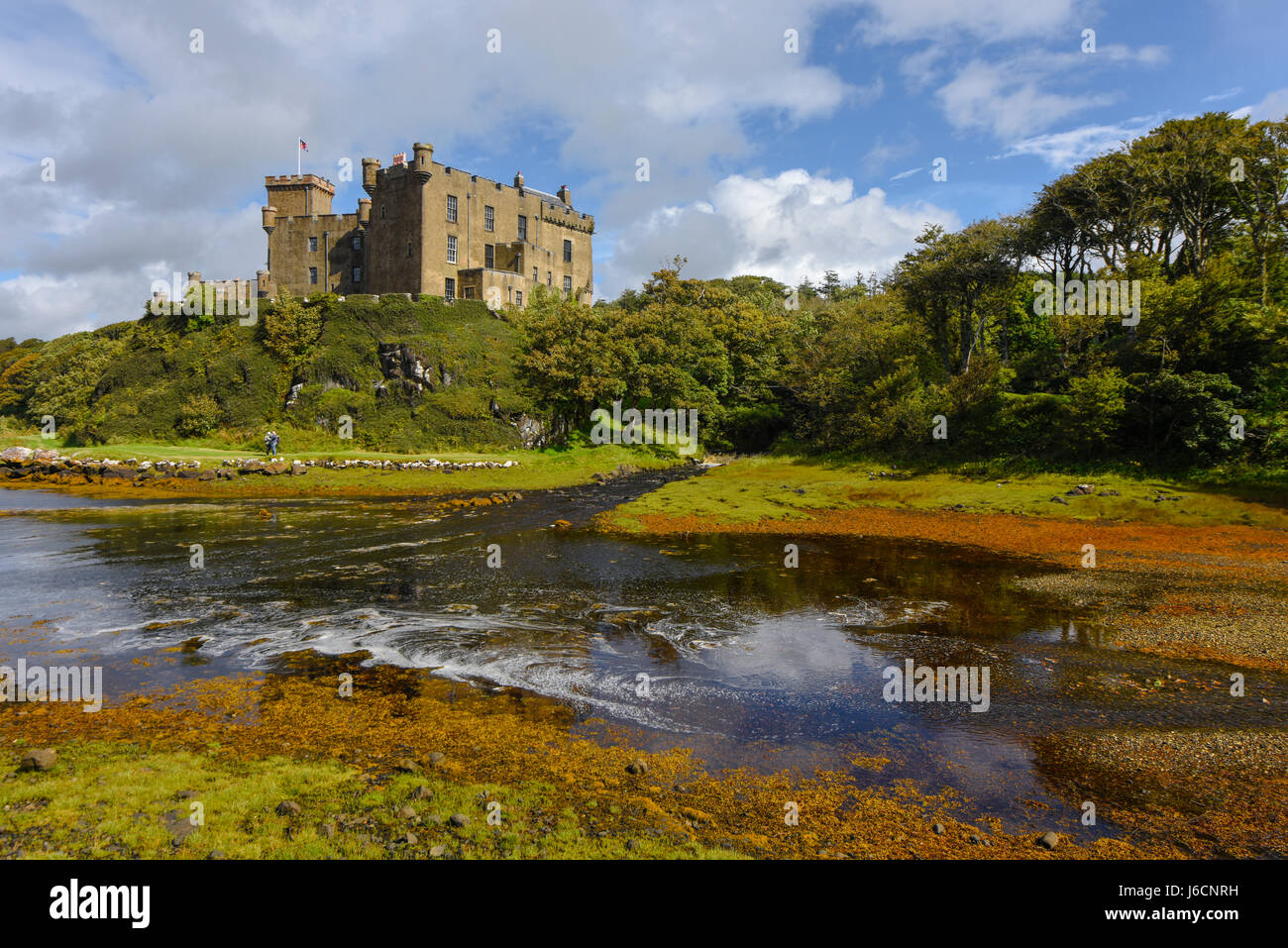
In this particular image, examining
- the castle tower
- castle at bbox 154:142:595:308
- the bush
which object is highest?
the castle tower

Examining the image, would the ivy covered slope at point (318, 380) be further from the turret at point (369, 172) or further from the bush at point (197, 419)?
the turret at point (369, 172)

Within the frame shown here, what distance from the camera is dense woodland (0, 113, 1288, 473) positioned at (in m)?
31.2

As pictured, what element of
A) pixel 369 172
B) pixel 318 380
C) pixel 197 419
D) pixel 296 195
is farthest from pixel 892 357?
pixel 296 195

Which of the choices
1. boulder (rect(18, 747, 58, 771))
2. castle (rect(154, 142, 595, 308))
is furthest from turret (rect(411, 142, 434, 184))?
boulder (rect(18, 747, 58, 771))

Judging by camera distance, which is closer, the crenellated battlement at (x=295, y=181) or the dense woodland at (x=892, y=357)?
the dense woodland at (x=892, y=357)

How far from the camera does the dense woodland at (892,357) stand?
3122 cm

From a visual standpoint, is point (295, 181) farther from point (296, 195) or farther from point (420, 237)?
point (420, 237)

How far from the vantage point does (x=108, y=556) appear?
20.1 metres

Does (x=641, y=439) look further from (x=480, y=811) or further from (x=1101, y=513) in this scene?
(x=480, y=811)

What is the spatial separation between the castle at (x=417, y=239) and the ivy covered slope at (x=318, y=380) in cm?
664

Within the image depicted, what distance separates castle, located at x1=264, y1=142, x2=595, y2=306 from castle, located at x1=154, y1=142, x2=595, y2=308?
103 mm

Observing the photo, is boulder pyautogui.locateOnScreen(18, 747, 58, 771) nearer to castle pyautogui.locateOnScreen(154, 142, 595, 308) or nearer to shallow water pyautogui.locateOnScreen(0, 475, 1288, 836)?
shallow water pyautogui.locateOnScreen(0, 475, 1288, 836)

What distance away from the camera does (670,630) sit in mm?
13961

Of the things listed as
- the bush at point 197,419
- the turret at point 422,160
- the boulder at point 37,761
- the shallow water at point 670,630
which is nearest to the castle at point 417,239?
the turret at point 422,160
